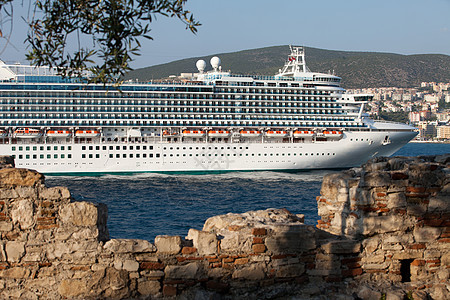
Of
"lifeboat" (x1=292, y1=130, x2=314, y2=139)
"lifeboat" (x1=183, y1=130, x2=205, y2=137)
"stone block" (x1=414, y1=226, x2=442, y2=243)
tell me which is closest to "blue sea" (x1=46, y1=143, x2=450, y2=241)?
"lifeboat" (x1=292, y1=130, x2=314, y2=139)

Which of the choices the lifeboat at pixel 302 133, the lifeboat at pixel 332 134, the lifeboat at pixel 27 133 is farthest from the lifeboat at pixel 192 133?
the lifeboat at pixel 27 133

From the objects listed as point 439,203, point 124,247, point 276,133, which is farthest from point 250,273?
point 276,133

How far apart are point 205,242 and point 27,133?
41.1 m

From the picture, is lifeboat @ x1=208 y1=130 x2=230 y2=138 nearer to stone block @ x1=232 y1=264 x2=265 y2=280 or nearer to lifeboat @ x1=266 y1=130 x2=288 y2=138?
lifeboat @ x1=266 y1=130 x2=288 y2=138

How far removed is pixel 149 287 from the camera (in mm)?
5797

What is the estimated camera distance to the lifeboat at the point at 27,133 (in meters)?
43.3

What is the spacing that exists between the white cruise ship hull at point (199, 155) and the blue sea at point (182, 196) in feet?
6.39

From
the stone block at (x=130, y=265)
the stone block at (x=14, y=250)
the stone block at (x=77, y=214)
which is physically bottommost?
the stone block at (x=130, y=265)

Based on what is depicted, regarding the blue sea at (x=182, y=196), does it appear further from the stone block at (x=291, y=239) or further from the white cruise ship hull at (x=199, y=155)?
the stone block at (x=291, y=239)

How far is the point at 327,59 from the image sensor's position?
587 ft

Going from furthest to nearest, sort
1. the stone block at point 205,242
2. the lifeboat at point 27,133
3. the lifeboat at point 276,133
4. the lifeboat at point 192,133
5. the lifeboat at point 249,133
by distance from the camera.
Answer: the lifeboat at point 276,133, the lifeboat at point 249,133, the lifeboat at point 192,133, the lifeboat at point 27,133, the stone block at point 205,242

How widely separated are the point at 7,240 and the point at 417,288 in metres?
5.02

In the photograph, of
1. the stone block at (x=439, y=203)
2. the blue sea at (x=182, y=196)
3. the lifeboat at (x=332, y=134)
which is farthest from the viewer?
the lifeboat at (x=332, y=134)

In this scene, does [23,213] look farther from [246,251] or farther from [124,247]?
[246,251]
